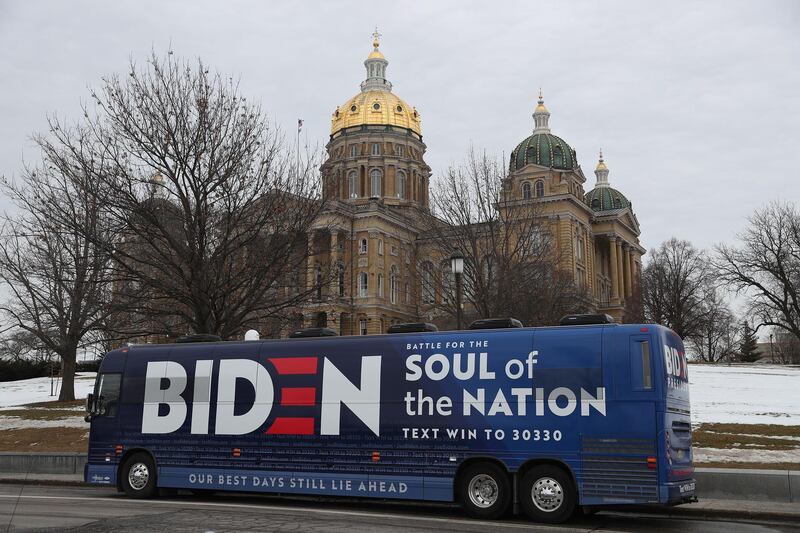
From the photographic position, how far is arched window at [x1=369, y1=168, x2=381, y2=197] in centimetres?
10162

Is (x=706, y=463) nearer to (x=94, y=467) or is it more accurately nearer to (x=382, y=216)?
(x=94, y=467)

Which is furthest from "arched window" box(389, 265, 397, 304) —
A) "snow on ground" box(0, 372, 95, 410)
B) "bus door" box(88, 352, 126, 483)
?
"bus door" box(88, 352, 126, 483)

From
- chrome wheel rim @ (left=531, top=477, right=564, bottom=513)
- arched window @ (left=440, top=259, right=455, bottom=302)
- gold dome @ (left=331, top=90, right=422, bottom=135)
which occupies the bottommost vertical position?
chrome wheel rim @ (left=531, top=477, right=564, bottom=513)

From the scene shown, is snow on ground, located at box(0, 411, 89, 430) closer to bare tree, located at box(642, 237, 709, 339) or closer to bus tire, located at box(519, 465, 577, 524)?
bus tire, located at box(519, 465, 577, 524)

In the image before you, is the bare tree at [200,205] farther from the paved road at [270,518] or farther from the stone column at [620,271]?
the stone column at [620,271]

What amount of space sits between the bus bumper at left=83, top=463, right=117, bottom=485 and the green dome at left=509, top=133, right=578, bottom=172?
249 ft

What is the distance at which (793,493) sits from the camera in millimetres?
15594

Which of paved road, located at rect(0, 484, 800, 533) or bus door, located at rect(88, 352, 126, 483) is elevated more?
bus door, located at rect(88, 352, 126, 483)

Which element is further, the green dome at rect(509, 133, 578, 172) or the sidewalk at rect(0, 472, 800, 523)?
the green dome at rect(509, 133, 578, 172)

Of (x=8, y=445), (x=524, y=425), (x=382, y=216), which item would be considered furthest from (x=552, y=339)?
(x=382, y=216)

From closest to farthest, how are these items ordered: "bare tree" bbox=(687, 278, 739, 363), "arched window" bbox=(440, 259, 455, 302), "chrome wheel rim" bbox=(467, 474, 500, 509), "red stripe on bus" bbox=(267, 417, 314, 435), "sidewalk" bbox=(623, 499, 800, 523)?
1. "sidewalk" bbox=(623, 499, 800, 523)
2. "chrome wheel rim" bbox=(467, 474, 500, 509)
3. "red stripe on bus" bbox=(267, 417, 314, 435)
4. "arched window" bbox=(440, 259, 455, 302)
5. "bare tree" bbox=(687, 278, 739, 363)

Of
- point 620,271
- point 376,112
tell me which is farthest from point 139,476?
point 620,271

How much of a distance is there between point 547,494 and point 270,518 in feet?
14.7

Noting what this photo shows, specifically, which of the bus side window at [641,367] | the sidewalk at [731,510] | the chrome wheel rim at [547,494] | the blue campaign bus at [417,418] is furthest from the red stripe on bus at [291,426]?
the bus side window at [641,367]
